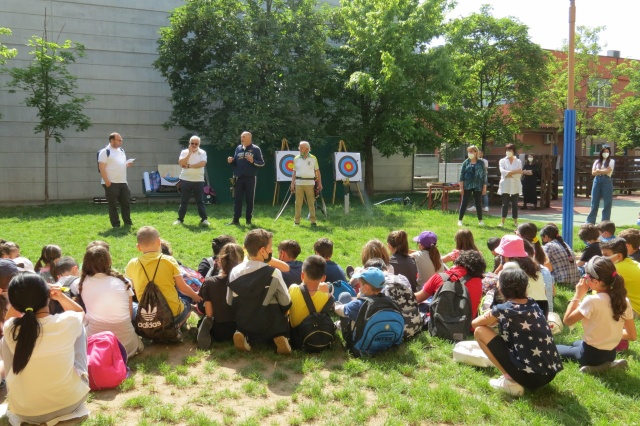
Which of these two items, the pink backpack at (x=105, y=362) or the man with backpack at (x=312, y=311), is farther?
the man with backpack at (x=312, y=311)

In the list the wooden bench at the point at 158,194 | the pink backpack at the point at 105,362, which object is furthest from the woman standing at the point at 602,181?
the wooden bench at the point at 158,194

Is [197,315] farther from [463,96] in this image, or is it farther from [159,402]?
[463,96]

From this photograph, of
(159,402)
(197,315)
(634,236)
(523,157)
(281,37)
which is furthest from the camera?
(523,157)

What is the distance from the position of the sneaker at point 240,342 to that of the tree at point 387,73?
490 inches

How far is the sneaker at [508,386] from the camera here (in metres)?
3.83

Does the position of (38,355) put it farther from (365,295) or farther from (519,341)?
(519,341)

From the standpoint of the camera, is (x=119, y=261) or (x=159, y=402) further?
(x=119, y=261)

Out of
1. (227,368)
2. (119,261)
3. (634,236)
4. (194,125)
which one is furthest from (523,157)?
(227,368)

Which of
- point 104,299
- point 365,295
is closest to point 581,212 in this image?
point 365,295

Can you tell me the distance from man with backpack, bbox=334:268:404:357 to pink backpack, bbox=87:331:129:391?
Result: 183 cm

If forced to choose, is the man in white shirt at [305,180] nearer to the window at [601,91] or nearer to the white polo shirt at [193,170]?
the white polo shirt at [193,170]

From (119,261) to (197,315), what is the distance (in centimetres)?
256

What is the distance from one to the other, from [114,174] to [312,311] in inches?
251

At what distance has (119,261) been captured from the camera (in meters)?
7.54
